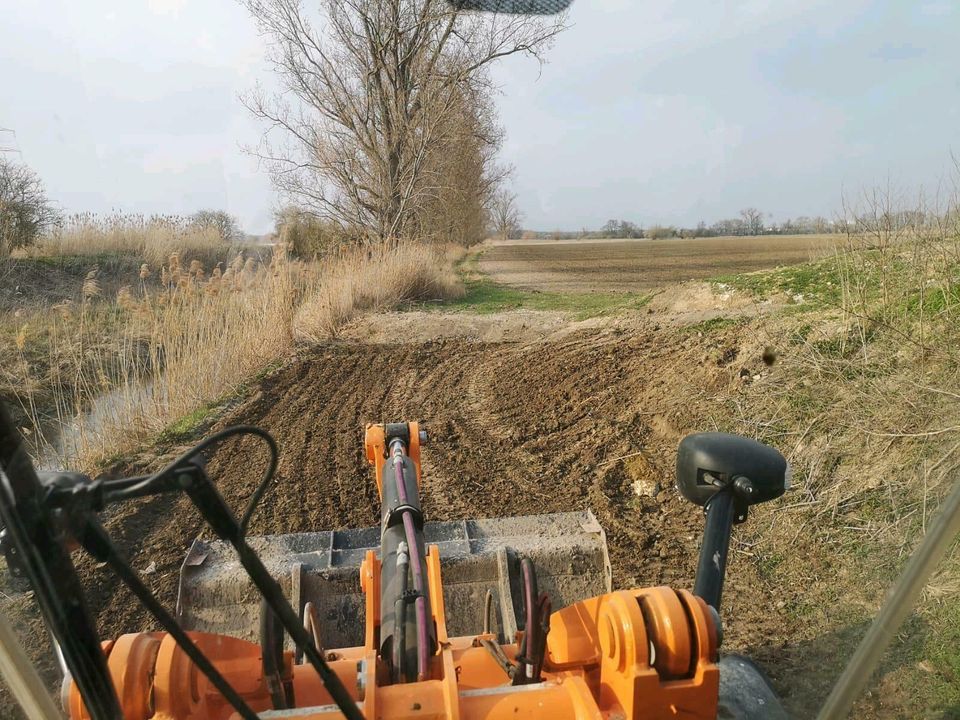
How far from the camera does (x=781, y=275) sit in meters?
7.49

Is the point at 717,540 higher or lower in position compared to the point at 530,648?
higher

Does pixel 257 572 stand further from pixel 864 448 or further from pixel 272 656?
pixel 864 448

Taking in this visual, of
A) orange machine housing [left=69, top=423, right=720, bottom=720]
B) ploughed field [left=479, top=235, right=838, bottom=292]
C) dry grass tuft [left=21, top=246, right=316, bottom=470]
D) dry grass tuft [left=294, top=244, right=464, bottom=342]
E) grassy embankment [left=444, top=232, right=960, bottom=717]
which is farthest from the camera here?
ploughed field [left=479, top=235, right=838, bottom=292]

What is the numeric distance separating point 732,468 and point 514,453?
4146 mm

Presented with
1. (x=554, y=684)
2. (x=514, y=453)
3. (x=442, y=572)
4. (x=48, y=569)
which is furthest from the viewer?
(x=514, y=453)

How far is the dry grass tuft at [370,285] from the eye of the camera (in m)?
10.5

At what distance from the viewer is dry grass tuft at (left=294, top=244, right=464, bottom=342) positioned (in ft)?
34.5

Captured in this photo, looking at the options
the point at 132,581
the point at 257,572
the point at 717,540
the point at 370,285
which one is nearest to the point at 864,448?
the point at 717,540

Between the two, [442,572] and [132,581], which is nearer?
[132,581]

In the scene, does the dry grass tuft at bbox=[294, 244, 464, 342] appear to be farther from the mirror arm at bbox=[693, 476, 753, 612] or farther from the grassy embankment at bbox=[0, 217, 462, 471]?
the mirror arm at bbox=[693, 476, 753, 612]

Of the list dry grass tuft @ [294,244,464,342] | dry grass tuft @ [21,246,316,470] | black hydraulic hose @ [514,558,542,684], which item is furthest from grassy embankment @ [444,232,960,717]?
dry grass tuft @ [294,244,464,342]

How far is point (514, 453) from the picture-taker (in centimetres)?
584

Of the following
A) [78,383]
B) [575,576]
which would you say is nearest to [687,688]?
[575,576]

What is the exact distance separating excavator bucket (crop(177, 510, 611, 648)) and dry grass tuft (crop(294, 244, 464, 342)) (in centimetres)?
674
